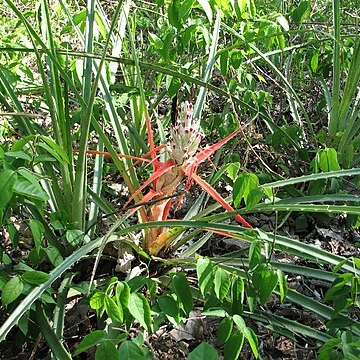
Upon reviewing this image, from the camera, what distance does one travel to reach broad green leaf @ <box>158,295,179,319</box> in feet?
4.09

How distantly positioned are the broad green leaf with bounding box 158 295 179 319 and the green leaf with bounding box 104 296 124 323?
0.13m

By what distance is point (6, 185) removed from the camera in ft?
3.42

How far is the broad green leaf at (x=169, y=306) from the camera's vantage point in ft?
4.09

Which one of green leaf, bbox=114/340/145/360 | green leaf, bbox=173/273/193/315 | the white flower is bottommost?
green leaf, bbox=173/273/193/315

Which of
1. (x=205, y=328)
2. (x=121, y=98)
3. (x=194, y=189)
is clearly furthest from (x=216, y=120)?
(x=205, y=328)

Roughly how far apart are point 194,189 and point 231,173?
791 millimetres

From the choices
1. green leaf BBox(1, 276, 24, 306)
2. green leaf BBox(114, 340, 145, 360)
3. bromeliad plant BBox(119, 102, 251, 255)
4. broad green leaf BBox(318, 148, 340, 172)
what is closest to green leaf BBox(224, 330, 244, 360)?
green leaf BBox(114, 340, 145, 360)

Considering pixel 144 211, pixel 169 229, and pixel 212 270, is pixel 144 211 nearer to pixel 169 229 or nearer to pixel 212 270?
pixel 169 229

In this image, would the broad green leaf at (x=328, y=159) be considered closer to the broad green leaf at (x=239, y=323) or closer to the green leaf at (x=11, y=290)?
the broad green leaf at (x=239, y=323)

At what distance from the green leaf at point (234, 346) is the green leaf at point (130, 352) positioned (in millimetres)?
233

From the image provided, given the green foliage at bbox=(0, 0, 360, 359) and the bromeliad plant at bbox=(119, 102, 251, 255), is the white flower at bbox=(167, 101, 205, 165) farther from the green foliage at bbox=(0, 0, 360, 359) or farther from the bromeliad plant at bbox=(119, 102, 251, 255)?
the green foliage at bbox=(0, 0, 360, 359)

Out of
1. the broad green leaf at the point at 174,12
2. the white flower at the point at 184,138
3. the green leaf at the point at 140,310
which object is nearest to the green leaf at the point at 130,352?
the green leaf at the point at 140,310

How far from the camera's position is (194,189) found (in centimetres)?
222

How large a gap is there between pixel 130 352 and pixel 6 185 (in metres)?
0.39
